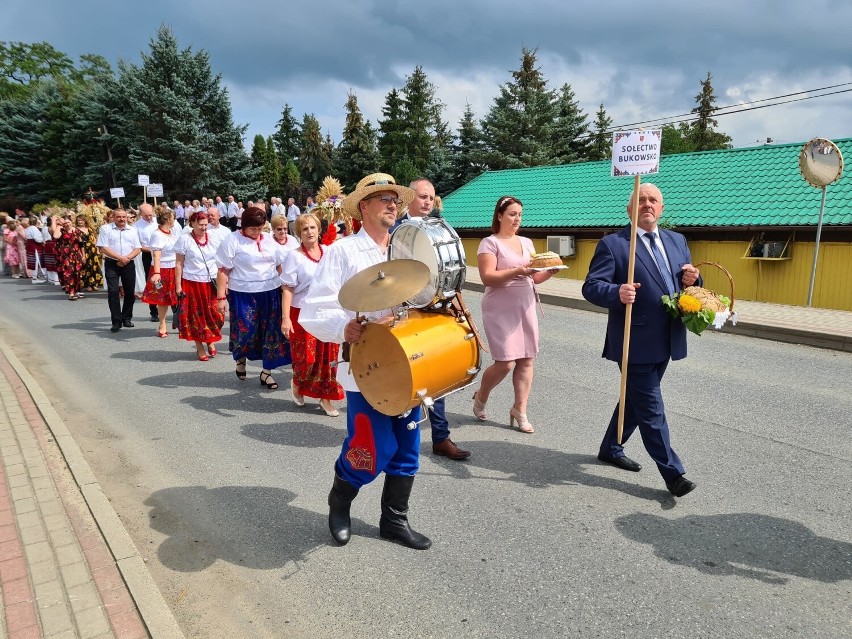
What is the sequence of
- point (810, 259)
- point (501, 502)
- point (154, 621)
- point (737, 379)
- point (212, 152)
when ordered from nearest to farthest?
1. point (154, 621)
2. point (501, 502)
3. point (737, 379)
4. point (810, 259)
5. point (212, 152)

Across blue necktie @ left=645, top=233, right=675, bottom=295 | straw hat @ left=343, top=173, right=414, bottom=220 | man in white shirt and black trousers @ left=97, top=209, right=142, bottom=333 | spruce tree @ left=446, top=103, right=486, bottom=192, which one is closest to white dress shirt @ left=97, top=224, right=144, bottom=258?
man in white shirt and black trousers @ left=97, top=209, right=142, bottom=333

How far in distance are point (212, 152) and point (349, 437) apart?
37.2 meters

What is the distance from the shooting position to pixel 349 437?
11.1 feet

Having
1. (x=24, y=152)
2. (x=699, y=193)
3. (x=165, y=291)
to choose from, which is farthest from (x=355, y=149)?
(x=165, y=291)

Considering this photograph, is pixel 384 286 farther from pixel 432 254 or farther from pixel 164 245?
pixel 164 245

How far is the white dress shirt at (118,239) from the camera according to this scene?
10367 millimetres

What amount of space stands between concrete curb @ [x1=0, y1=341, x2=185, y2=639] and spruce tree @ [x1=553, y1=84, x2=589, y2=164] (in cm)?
3490

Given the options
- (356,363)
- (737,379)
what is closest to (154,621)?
(356,363)

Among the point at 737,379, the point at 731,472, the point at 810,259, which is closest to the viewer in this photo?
the point at 731,472

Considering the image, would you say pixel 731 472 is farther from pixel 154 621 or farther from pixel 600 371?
pixel 154 621

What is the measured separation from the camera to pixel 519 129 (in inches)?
1419

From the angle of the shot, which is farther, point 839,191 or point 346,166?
point 346,166

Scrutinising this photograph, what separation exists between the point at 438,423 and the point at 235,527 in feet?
5.45

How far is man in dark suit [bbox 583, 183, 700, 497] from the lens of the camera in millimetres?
3998
